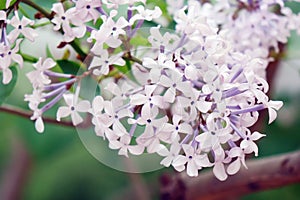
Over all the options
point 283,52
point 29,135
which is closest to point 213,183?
point 283,52

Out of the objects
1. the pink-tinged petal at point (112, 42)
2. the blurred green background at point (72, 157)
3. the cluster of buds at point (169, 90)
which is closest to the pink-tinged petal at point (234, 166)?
the cluster of buds at point (169, 90)

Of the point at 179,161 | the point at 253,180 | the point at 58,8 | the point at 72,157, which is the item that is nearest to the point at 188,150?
the point at 179,161

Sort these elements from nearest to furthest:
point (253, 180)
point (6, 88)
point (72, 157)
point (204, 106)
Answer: point (204, 106) < point (6, 88) < point (253, 180) < point (72, 157)

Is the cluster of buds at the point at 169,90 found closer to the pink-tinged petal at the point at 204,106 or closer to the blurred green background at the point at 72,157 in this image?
the pink-tinged petal at the point at 204,106

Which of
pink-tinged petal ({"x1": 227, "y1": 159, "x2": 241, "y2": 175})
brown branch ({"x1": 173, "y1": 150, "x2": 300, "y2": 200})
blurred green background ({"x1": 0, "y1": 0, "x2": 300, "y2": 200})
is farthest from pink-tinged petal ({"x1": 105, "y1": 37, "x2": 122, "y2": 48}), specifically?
blurred green background ({"x1": 0, "y1": 0, "x2": 300, "y2": 200})

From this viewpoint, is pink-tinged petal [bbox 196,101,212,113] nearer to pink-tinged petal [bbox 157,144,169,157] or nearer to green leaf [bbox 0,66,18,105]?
pink-tinged petal [bbox 157,144,169,157]

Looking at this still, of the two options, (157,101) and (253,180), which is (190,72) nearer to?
(157,101)

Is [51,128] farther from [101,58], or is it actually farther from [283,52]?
[101,58]
